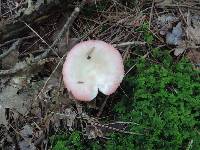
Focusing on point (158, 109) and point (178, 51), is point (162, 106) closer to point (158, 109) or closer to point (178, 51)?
point (158, 109)

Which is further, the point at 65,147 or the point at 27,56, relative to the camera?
the point at 27,56

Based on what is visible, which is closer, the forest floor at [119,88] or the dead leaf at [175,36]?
the forest floor at [119,88]

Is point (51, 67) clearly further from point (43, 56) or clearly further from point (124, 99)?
point (124, 99)

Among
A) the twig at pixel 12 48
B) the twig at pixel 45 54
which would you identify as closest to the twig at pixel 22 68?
the twig at pixel 45 54

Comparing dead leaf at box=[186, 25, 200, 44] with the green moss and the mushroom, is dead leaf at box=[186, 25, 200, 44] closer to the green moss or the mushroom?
the green moss

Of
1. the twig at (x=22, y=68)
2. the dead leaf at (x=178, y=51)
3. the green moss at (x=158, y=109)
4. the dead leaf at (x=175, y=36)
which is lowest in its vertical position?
the green moss at (x=158, y=109)

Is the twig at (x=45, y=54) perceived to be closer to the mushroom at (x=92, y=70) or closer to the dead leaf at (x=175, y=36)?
the mushroom at (x=92, y=70)

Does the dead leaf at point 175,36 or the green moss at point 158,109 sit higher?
the dead leaf at point 175,36

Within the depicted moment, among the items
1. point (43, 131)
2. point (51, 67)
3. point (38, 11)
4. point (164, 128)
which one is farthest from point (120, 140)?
point (38, 11)
